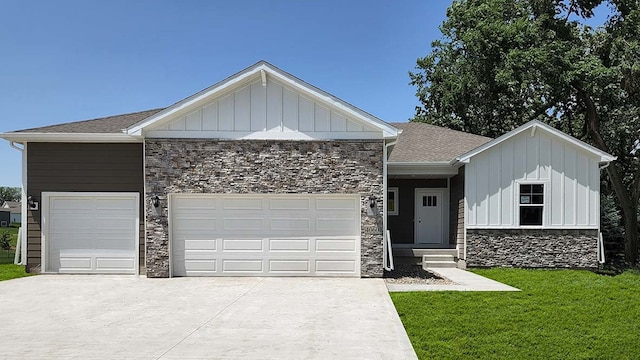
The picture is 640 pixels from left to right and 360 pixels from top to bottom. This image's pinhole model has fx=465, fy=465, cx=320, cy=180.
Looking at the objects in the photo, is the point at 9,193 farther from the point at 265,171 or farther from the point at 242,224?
the point at 265,171

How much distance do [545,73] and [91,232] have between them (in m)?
15.7

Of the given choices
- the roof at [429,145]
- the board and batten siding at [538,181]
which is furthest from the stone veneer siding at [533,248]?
the roof at [429,145]

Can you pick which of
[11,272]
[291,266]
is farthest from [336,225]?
[11,272]

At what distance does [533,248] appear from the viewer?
42.9 feet

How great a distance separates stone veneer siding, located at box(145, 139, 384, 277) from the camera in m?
11.2

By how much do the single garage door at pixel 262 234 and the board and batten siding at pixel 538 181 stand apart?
418 centimetres

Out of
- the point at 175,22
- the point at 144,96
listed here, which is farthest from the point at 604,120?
the point at 144,96

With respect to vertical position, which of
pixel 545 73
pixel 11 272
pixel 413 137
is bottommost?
pixel 11 272

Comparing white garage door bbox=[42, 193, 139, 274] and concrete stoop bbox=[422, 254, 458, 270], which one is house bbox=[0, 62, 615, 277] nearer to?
white garage door bbox=[42, 193, 139, 274]

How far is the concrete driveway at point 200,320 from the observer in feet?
18.2

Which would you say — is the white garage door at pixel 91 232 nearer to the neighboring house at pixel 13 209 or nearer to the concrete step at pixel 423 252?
the concrete step at pixel 423 252

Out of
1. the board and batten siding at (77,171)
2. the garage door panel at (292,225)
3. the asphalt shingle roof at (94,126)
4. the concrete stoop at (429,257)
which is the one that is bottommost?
the concrete stoop at (429,257)

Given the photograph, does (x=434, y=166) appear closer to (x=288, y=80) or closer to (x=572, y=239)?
(x=572, y=239)

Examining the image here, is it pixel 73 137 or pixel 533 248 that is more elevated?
pixel 73 137
